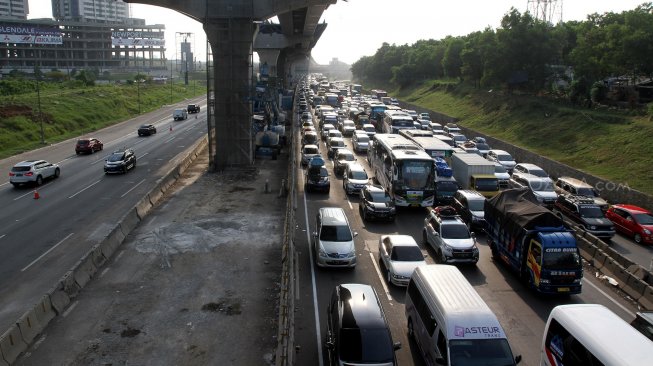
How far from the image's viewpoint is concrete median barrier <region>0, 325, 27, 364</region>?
42.7 feet

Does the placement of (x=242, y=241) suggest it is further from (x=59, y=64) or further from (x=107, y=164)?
(x=59, y=64)

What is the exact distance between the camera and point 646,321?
12.4 metres

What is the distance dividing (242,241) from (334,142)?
22.5m

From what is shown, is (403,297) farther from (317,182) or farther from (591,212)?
(317,182)

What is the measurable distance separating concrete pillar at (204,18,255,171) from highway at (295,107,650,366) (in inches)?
635

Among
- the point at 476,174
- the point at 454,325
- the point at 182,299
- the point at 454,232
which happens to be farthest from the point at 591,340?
the point at 476,174

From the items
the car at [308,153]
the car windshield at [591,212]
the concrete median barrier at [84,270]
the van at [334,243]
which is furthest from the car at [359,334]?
the car at [308,153]

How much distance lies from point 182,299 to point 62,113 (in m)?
56.8

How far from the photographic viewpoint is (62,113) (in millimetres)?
65312

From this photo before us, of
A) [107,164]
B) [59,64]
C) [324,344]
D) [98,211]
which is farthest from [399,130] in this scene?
[59,64]

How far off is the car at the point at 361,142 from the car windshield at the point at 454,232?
83.2ft

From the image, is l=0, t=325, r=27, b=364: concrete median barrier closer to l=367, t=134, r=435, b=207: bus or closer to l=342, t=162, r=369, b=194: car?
l=367, t=134, r=435, b=207: bus

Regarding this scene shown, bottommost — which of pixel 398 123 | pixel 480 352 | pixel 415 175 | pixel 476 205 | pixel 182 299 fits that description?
pixel 182 299

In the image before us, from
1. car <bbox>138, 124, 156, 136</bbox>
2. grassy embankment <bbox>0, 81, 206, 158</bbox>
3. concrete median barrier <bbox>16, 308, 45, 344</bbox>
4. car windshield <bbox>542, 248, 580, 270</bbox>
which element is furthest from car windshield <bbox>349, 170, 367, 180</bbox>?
car <bbox>138, 124, 156, 136</bbox>
